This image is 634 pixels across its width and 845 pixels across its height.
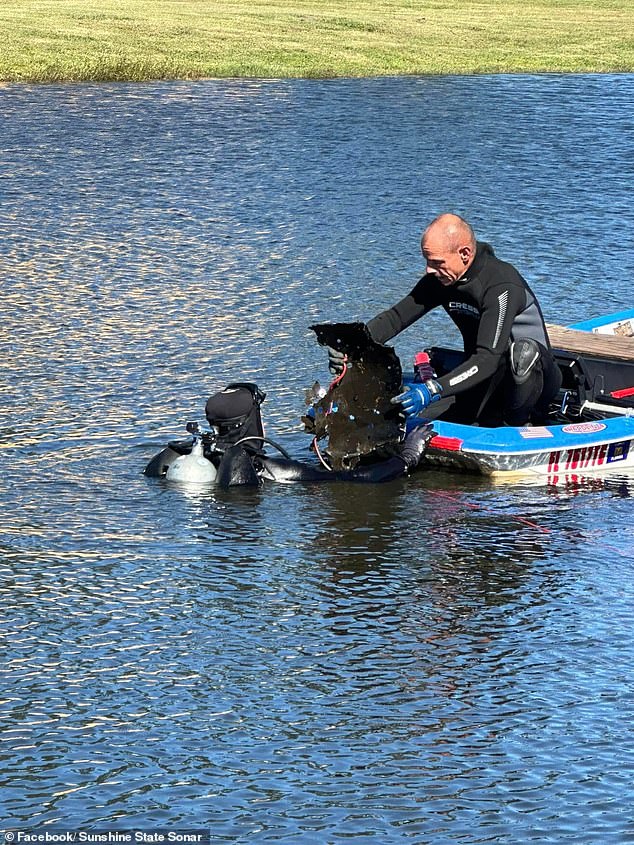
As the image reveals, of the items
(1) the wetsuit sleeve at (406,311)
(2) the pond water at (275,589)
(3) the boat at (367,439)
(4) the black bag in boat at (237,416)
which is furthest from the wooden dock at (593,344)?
(4) the black bag in boat at (237,416)

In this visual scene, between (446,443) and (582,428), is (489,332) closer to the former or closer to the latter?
(446,443)

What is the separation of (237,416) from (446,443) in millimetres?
1481

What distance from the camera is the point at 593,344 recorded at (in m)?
12.0

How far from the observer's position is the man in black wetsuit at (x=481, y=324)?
9992 mm

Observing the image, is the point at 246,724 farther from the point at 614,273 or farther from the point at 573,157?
the point at 573,157

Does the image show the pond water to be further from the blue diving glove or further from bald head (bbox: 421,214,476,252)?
bald head (bbox: 421,214,476,252)

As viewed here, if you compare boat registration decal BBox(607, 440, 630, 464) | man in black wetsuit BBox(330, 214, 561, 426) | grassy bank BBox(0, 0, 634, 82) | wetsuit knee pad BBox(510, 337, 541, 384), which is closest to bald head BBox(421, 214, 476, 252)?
man in black wetsuit BBox(330, 214, 561, 426)

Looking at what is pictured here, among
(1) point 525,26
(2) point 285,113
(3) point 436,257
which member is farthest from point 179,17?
(3) point 436,257

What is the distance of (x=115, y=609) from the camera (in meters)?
8.08

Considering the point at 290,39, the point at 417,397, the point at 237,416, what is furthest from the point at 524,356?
the point at 290,39

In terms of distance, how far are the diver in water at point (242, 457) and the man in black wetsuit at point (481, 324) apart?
1.32ft

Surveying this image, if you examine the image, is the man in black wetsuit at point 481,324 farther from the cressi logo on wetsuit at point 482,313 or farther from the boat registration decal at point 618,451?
the boat registration decal at point 618,451

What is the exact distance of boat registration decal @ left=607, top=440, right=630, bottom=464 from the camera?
416 inches

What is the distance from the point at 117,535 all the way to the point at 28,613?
1255 millimetres
